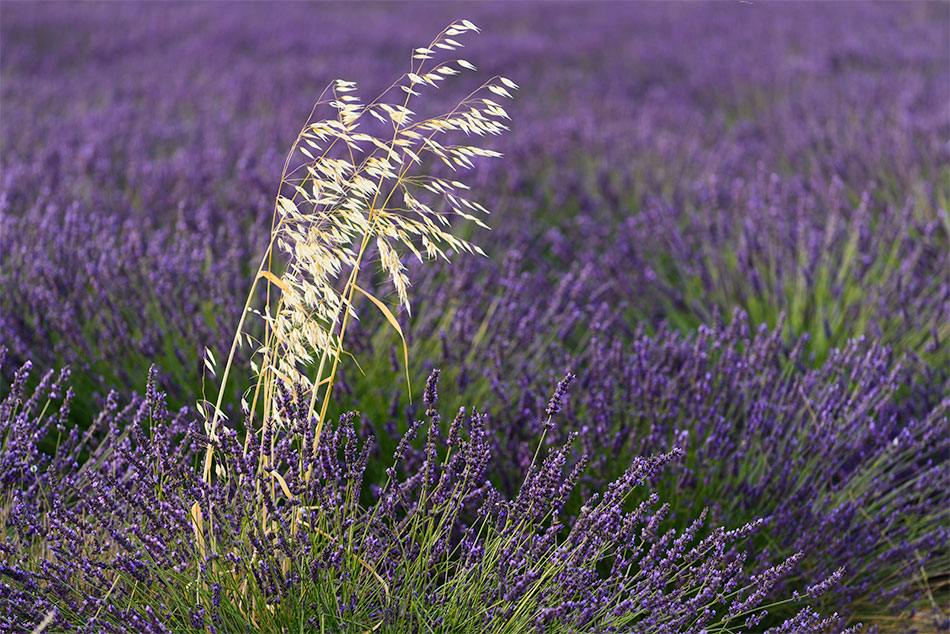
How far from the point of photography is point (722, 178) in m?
4.99

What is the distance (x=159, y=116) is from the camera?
6.14m

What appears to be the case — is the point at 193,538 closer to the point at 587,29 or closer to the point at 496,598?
the point at 496,598

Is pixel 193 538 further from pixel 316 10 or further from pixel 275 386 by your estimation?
pixel 316 10

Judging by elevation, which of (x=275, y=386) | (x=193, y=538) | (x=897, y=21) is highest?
(x=897, y=21)

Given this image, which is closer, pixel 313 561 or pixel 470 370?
pixel 313 561

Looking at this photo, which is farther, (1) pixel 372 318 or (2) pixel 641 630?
(1) pixel 372 318

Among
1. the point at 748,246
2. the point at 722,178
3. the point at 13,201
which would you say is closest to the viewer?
the point at 748,246

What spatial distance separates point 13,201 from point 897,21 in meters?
9.94

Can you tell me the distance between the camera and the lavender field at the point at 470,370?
1.54m

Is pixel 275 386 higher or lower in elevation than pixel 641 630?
higher

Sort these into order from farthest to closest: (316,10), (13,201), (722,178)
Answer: (316,10), (722,178), (13,201)

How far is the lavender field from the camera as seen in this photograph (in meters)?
1.54

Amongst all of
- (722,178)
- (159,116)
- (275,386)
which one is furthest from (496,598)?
(159,116)

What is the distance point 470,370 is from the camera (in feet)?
8.48
